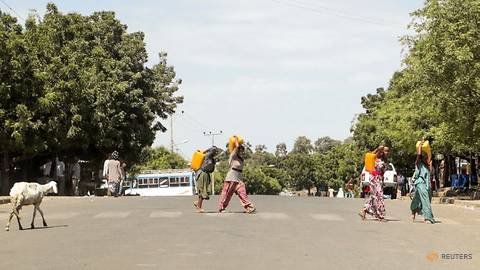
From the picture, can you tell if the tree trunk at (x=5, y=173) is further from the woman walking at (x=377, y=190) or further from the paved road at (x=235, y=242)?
the woman walking at (x=377, y=190)

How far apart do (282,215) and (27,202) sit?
640cm

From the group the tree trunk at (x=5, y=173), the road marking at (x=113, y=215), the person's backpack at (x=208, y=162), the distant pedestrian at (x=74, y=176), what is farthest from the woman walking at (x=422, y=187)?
the distant pedestrian at (x=74, y=176)

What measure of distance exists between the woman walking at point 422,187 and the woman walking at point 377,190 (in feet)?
2.57

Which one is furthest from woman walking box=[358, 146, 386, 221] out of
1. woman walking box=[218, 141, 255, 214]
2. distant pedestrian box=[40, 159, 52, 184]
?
distant pedestrian box=[40, 159, 52, 184]

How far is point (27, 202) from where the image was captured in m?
15.9

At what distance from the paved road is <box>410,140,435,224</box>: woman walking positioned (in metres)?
0.39

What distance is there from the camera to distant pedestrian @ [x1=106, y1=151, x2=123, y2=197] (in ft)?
98.7

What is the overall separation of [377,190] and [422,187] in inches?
41.5

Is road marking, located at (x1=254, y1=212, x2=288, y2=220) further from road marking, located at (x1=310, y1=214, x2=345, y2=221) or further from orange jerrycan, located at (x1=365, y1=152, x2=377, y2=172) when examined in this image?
orange jerrycan, located at (x1=365, y1=152, x2=377, y2=172)

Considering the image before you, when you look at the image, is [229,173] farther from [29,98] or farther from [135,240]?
[29,98]

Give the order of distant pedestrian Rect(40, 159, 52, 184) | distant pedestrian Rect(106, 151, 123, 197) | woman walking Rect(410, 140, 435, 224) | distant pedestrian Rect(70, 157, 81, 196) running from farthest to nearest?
distant pedestrian Rect(40, 159, 52, 184), distant pedestrian Rect(70, 157, 81, 196), distant pedestrian Rect(106, 151, 123, 197), woman walking Rect(410, 140, 435, 224)

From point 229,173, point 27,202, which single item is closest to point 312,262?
point 27,202

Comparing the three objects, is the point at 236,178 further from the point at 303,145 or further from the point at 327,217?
the point at 303,145


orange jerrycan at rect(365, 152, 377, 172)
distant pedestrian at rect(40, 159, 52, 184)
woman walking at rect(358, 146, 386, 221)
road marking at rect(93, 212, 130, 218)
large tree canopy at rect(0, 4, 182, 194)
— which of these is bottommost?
road marking at rect(93, 212, 130, 218)
